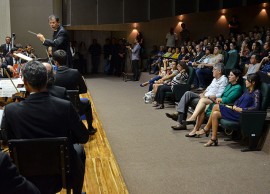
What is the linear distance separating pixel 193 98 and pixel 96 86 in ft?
16.9

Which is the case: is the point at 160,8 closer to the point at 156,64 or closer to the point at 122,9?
the point at 122,9

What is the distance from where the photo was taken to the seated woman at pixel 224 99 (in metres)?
5.20

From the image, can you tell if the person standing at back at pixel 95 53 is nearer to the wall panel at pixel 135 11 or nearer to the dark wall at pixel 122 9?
the dark wall at pixel 122 9

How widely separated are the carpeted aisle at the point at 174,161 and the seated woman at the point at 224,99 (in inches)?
11.4

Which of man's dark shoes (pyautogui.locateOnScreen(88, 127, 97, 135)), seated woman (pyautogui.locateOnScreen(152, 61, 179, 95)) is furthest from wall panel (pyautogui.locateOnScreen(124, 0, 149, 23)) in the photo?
man's dark shoes (pyautogui.locateOnScreen(88, 127, 97, 135))

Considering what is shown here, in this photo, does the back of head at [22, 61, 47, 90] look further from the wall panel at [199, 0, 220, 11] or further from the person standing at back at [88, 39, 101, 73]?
the person standing at back at [88, 39, 101, 73]

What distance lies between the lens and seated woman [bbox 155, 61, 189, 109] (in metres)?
7.08

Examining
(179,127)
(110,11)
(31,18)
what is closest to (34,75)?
(179,127)

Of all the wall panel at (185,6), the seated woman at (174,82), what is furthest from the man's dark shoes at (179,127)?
the wall panel at (185,6)

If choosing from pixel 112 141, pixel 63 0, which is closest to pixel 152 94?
pixel 112 141

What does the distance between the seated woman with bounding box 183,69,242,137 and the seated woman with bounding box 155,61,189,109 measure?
5.35ft

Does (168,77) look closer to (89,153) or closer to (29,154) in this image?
(89,153)

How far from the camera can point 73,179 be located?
2.48 metres

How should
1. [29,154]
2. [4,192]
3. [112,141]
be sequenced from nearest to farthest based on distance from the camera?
[4,192] < [29,154] < [112,141]
